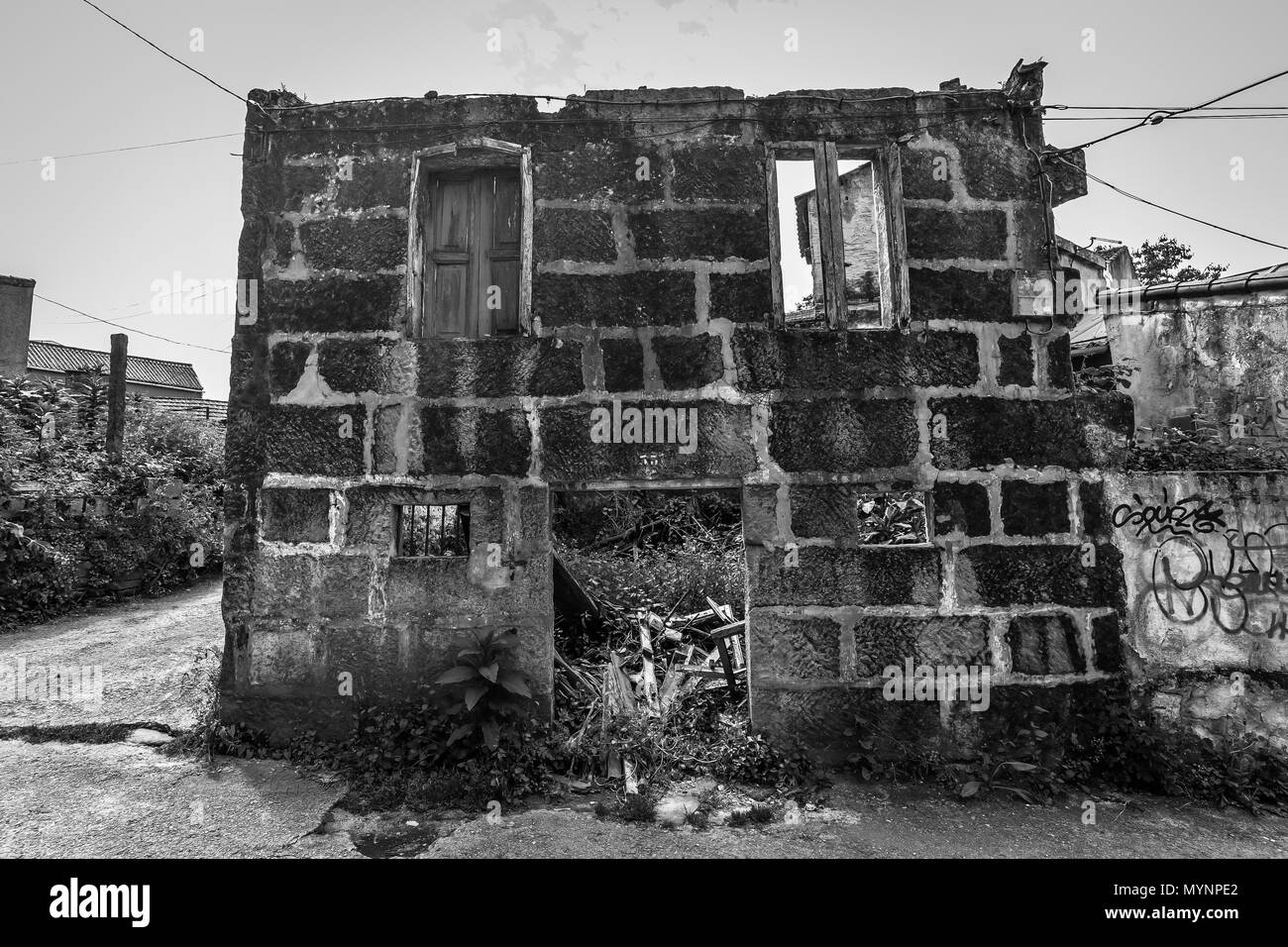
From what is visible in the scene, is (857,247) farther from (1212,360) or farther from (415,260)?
(415,260)

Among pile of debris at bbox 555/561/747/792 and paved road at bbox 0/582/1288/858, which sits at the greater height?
pile of debris at bbox 555/561/747/792

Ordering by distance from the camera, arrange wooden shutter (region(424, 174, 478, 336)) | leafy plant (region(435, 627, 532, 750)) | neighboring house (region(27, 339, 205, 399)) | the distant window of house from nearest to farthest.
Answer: leafy plant (region(435, 627, 532, 750)), wooden shutter (region(424, 174, 478, 336)), the distant window of house, neighboring house (region(27, 339, 205, 399))

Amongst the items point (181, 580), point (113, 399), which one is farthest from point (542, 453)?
point (113, 399)

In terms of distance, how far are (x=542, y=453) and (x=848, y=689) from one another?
2600mm

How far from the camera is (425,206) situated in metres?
4.90

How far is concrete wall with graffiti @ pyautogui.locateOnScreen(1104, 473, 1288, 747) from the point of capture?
4.52 metres

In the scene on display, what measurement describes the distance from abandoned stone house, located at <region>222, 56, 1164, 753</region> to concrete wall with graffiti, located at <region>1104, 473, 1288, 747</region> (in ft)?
1.01

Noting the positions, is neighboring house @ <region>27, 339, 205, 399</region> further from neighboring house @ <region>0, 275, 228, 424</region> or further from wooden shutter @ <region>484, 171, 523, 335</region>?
wooden shutter @ <region>484, 171, 523, 335</region>

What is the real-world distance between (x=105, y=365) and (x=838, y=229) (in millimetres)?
32590

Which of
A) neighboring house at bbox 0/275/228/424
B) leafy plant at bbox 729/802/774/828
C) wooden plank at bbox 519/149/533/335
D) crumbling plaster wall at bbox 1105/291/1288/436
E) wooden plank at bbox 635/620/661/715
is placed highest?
neighboring house at bbox 0/275/228/424

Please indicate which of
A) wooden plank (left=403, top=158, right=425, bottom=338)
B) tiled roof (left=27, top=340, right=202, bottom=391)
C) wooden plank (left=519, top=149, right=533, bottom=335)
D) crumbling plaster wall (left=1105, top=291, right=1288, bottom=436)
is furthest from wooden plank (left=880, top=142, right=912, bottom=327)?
tiled roof (left=27, top=340, right=202, bottom=391)

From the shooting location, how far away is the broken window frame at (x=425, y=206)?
15.6 feet

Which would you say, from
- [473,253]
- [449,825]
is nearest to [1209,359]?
[473,253]

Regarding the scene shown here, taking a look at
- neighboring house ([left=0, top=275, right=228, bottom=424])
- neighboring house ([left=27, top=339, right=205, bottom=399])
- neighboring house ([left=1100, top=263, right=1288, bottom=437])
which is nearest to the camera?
neighboring house ([left=1100, top=263, right=1288, bottom=437])
